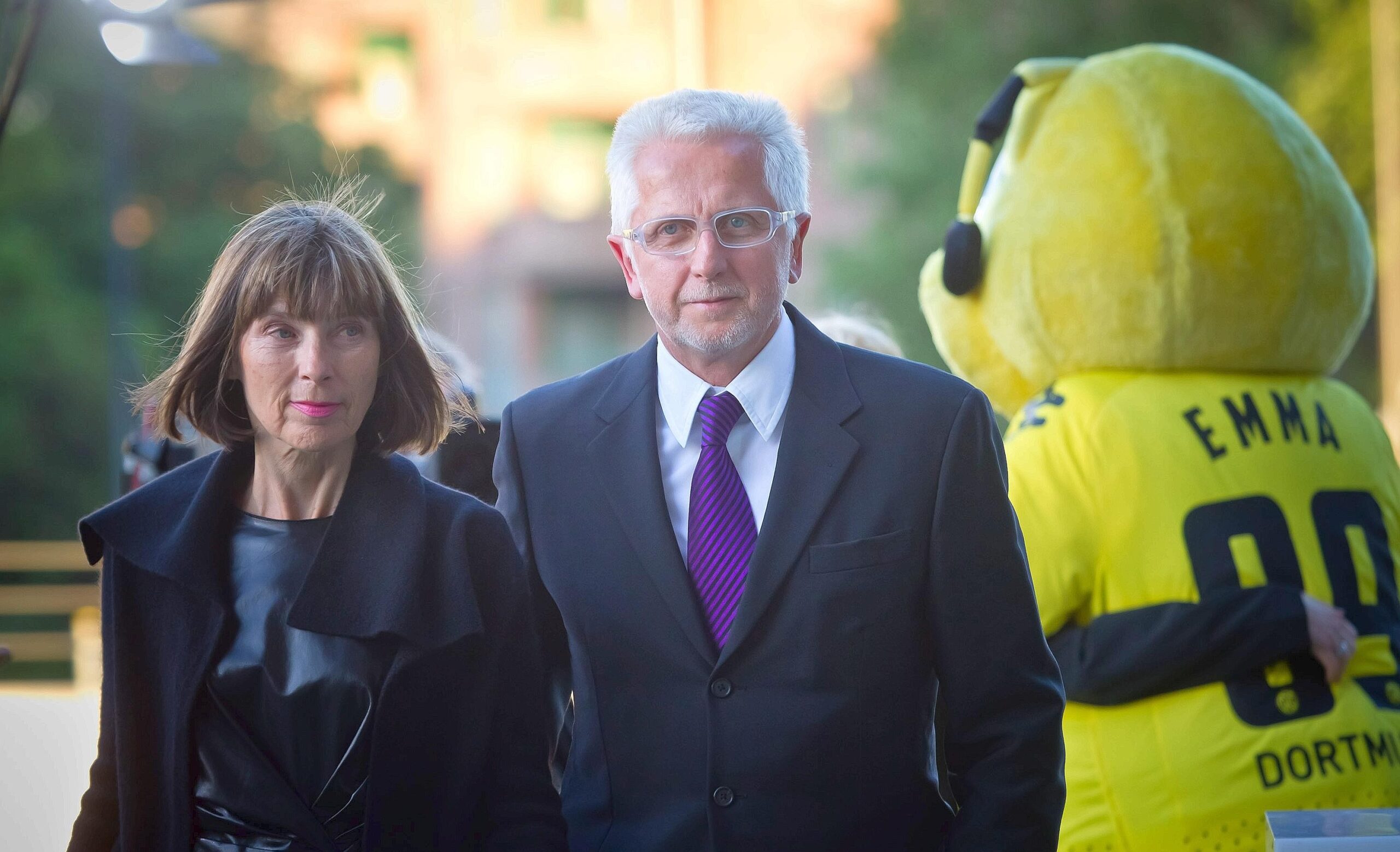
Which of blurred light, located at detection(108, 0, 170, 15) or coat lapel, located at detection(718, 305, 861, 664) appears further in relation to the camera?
blurred light, located at detection(108, 0, 170, 15)

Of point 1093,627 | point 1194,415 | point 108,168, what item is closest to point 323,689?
point 1093,627

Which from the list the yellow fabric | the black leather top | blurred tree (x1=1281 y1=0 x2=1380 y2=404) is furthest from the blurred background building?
the black leather top

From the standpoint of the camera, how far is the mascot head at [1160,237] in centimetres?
326

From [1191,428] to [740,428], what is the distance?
1.37 meters

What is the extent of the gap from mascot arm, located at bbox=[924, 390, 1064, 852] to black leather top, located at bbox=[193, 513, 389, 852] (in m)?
0.89

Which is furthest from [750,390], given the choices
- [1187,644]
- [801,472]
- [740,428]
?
[1187,644]

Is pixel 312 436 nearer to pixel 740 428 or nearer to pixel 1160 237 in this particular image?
pixel 740 428

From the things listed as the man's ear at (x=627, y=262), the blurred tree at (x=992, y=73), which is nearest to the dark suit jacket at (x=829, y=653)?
the man's ear at (x=627, y=262)

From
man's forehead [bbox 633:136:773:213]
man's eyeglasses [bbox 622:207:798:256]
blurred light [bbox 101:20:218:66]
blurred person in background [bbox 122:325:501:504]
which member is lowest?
blurred person in background [bbox 122:325:501:504]

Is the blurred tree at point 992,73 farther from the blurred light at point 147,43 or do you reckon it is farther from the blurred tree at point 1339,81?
the blurred light at point 147,43

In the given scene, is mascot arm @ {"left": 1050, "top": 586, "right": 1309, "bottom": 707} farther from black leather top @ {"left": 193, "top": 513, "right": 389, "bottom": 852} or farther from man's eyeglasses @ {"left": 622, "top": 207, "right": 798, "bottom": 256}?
black leather top @ {"left": 193, "top": 513, "right": 389, "bottom": 852}

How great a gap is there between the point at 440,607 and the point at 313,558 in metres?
0.20

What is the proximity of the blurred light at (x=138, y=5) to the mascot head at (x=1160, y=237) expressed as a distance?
2761mm

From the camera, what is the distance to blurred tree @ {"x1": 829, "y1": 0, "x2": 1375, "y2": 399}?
12.7 m
